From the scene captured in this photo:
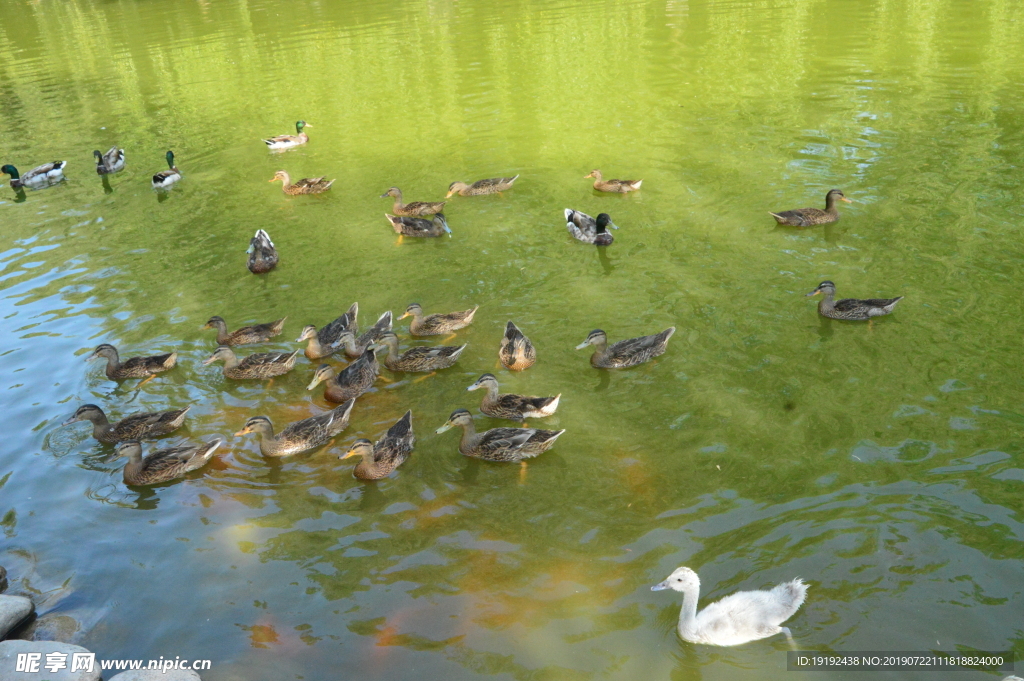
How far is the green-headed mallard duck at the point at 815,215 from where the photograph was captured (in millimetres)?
13367

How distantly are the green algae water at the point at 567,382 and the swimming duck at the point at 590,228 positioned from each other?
244 mm

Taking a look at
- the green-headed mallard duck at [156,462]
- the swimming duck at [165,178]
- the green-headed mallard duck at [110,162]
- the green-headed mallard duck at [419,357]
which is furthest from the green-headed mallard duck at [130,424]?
the green-headed mallard duck at [110,162]

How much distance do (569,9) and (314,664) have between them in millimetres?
32078

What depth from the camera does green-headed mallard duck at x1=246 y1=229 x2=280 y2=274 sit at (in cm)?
1357

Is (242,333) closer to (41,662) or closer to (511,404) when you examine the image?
(511,404)

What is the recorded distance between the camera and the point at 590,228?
13.7 metres

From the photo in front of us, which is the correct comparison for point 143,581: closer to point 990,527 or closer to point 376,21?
point 990,527

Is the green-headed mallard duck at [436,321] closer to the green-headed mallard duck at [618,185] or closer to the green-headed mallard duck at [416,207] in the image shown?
the green-headed mallard duck at [416,207]

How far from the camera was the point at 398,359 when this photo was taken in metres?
10.7

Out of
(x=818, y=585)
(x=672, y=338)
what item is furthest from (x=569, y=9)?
(x=818, y=585)

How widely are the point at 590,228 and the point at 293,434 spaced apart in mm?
6567

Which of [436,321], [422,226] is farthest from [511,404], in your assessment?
[422,226]

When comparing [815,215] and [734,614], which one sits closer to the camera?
[734,614]

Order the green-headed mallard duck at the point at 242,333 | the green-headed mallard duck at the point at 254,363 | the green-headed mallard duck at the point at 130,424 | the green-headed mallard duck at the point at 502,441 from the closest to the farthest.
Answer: the green-headed mallard duck at the point at 502,441, the green-headed mallard duck at the point at 130,424, the green-headed mallard duck at the point at 254,363, the green-headed mallard duck at the point at 242,333
